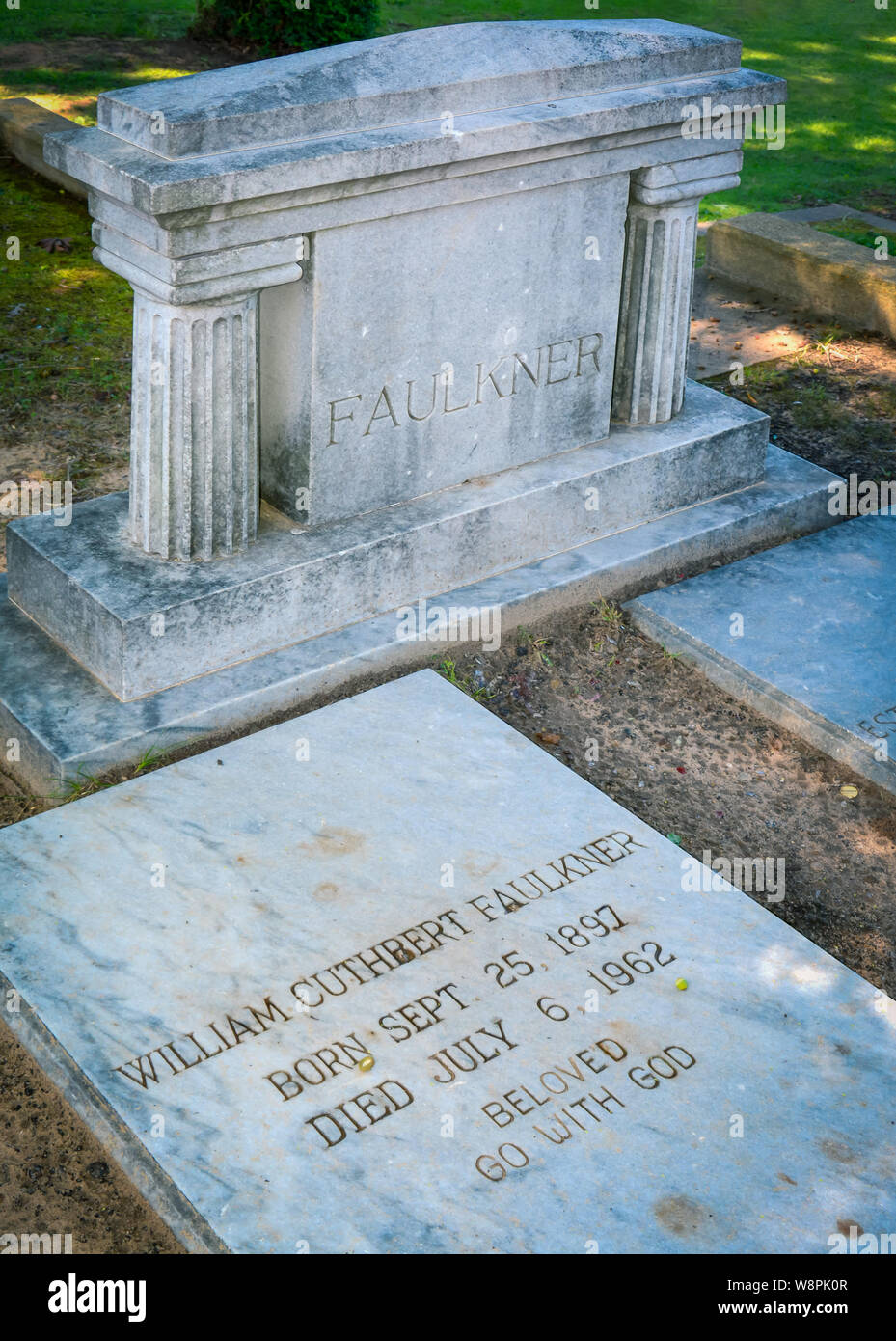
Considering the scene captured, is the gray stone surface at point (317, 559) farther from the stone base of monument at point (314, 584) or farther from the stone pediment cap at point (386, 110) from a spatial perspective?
the stone pediment cap at point (386, 110)

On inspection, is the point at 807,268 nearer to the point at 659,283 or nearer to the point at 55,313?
the point at 659,283

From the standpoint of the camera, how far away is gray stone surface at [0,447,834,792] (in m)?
4.27

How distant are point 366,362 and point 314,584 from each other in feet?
2.32

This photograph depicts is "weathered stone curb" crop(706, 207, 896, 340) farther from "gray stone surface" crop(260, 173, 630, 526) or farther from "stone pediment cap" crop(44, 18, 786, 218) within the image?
"gray stone surface" crop(260, 173, 630, 526)

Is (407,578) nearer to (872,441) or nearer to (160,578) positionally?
(160,578)

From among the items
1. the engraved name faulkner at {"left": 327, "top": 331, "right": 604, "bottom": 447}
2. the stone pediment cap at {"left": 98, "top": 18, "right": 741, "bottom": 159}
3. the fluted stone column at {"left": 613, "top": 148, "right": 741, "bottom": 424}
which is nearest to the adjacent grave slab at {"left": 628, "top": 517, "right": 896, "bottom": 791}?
the fluted stone column at {"left": 613, "top": 148, "right": 741, "bottom": 424}

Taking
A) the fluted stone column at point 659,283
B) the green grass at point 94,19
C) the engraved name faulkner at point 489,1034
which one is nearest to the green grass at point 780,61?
the green grass at point 94,19

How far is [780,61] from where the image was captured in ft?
39.3

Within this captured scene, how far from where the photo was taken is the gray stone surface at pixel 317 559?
436 centimetres

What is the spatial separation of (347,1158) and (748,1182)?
866mm

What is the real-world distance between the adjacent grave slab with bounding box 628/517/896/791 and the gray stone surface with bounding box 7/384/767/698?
42 centimetres

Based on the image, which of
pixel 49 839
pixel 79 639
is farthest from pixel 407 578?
pixel 49 839

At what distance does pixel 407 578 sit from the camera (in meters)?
4.87

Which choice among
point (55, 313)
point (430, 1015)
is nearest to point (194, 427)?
point (430, 1015)
